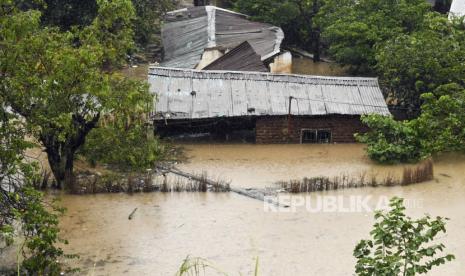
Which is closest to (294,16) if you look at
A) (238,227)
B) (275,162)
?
(275,162)

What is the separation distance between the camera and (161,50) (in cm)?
2444

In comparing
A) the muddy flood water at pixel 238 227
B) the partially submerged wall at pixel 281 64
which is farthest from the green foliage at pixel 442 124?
the partially submerged wall at pixel 281 64

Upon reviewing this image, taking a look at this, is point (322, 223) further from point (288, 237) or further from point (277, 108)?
point (277, 108)

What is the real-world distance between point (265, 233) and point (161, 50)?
45.3ft

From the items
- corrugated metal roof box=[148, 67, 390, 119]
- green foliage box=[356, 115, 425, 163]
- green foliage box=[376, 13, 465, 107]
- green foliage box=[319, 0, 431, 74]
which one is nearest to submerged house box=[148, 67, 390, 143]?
corrugated metal roof box=[148, 67, 390, 119]

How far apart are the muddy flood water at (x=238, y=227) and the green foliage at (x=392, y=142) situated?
33cm

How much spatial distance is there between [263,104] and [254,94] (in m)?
0.37

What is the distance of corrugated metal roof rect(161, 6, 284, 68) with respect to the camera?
818 inches

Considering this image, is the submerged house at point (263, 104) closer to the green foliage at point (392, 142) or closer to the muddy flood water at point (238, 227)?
the green foliage at point (392, 142)

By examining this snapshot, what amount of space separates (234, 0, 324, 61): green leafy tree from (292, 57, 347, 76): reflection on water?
1.23 ft

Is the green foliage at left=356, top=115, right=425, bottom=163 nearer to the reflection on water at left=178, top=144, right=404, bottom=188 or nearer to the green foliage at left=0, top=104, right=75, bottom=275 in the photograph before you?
the reflection on water at left=178, top=144, right=404, bottom=188

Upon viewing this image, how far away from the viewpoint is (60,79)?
1173 cm

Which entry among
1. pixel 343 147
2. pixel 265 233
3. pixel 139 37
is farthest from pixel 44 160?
pixel 139 37

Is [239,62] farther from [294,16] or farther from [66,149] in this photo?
[66,149]
